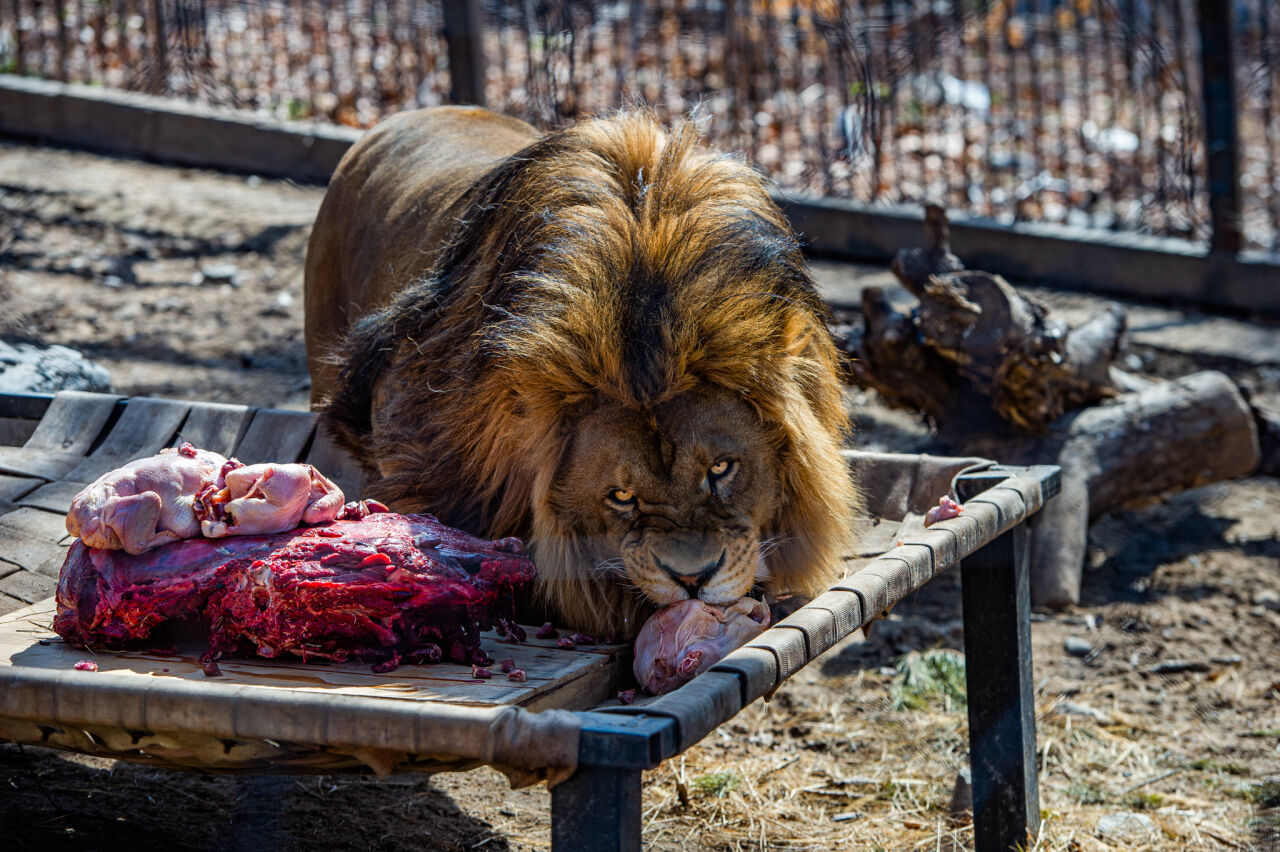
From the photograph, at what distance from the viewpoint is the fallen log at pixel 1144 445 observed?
420cm

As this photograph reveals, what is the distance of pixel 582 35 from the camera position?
686cm

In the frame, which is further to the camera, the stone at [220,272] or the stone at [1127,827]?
the stone at [220,272]

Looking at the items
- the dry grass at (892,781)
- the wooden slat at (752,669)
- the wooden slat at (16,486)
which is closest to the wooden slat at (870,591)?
the wooden slat at (752,669)

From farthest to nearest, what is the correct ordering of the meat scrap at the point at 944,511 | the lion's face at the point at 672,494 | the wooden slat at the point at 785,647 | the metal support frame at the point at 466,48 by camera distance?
the metal support frame at the point at 466,48
the meat scrap at the point at 944,511
the lion's face at the point at 672,494
the wooden slat at the point at 785,647

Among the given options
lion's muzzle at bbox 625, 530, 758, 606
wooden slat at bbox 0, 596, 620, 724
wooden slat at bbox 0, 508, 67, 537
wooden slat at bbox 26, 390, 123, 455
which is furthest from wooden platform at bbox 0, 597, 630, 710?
wooden slat at bbox 26, 390, 123, 455

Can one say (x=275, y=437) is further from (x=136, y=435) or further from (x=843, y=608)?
(x=843, y=608)

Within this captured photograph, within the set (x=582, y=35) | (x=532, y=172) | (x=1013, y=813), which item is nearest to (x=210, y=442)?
(x=532, y=172)

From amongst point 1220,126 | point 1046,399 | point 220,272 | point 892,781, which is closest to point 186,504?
point 892,781

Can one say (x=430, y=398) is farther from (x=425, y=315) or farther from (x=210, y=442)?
(x=210, y=442)

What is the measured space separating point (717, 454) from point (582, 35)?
16.2ft

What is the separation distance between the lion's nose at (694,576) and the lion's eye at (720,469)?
175 millimetres

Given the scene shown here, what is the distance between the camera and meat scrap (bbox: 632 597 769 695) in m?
2.17

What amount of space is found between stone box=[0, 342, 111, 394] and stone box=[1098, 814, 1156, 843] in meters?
3.13

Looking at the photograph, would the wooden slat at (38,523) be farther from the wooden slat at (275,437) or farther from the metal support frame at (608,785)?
the metal support frame at (608,785)
